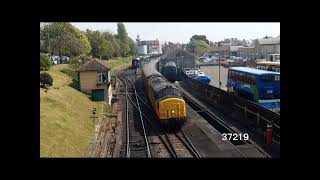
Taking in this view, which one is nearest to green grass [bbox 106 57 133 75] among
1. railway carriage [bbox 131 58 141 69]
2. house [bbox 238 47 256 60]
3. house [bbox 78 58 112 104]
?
railway carriage [bbox 131 58 141 69]

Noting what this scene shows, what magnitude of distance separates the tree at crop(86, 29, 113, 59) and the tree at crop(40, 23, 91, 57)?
3824mm

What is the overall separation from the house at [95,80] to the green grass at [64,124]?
1.33 meters

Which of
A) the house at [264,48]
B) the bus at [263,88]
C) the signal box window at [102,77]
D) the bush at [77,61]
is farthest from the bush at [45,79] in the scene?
the house at [264,48]

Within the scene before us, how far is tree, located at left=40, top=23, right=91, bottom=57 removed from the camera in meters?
25.0

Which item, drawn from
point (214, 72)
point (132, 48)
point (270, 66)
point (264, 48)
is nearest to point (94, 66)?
point (270, 66)

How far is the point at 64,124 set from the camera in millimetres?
11664

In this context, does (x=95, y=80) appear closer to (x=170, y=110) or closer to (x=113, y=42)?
(x=170, y=110)

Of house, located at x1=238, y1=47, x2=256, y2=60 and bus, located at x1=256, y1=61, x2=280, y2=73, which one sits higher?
house, located at x1=238, y1=47, x2=256, y2=60

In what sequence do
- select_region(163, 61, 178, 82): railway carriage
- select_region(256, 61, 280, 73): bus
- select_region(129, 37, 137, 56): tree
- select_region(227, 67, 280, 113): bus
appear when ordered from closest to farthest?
select_region(227, 67, 280, 113): bus
select_region(256, 61, 280, 73): bus
select_region(163, 61, 178, 82): railway carriage
select_region(129, 37, 137, 56): tree

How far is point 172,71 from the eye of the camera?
2575cm

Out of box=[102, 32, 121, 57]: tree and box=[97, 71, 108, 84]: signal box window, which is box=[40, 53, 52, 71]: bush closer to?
box=[97, 71, 108, 84]: signal box window

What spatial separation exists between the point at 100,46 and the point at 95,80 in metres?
13.0
